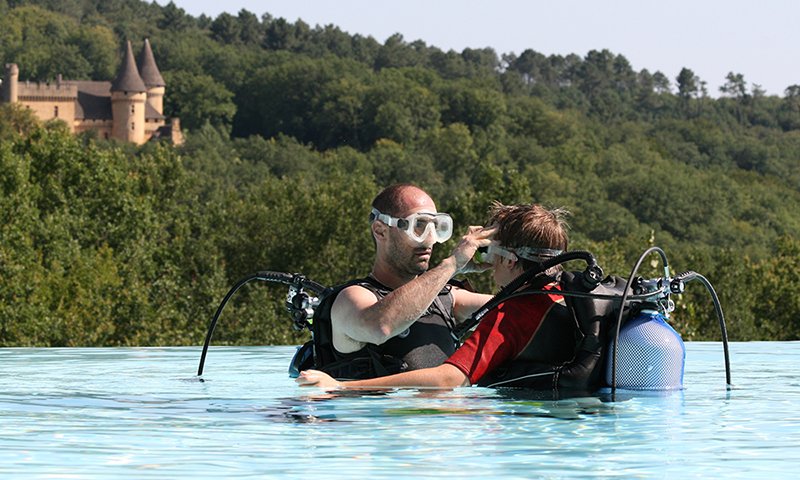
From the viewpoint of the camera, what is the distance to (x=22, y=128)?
391 ft

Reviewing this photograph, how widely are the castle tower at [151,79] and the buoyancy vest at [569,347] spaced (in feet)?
463

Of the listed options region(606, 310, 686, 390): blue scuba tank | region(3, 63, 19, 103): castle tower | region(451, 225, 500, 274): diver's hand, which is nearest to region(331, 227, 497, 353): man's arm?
region(451, 225, 500, 274): diver's hand

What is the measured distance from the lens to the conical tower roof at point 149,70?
142000 mm

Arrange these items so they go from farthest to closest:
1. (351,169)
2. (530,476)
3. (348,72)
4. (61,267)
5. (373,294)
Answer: (348,72) < (351,169) < (61,267) < (373,294) < (530,476)

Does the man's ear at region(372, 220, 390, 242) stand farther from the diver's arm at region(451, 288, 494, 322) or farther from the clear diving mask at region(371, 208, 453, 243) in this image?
the diver's arm at region(451, 288, 494, 322)

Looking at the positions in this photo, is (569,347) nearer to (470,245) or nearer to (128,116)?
(470,245)

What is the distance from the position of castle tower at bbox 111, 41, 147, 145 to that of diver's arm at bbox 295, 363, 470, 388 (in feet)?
438

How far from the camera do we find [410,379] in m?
5.11

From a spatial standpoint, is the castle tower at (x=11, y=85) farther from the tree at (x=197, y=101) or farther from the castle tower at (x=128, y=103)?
the tree at (x=197, y=101)

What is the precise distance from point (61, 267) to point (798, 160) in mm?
120782

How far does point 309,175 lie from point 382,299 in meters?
82.9

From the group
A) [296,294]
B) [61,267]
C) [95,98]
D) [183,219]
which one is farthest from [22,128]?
[296,294]

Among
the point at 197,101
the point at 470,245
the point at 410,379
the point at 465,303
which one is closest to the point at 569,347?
the point at 470,245

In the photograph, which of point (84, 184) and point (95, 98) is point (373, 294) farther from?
point (95, 98)
